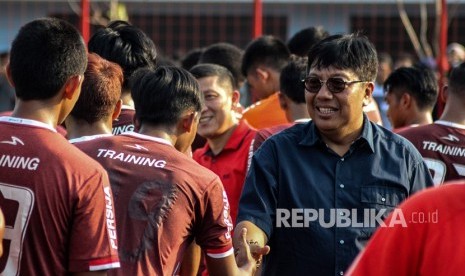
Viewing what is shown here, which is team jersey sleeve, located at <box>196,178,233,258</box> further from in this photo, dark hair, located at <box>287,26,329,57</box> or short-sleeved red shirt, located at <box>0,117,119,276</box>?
dark hair, located at <box>287,26,329,57</box>

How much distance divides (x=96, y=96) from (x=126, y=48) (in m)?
1.17

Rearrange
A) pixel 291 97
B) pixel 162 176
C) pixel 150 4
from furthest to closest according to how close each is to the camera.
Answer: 1. pixel 150 4
2. pixel 291 97
3. pixel 162 176

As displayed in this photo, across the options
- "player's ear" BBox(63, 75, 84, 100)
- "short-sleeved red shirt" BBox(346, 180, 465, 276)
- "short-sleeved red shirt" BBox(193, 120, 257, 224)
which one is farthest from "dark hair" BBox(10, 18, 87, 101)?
"short-sleeved red shirt" BBox(193, 120, 257, 224)

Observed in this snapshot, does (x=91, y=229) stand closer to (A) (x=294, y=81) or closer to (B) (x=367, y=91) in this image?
(B) (x=367, y=91)

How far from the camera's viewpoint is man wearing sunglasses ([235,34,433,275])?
4844 millimetres

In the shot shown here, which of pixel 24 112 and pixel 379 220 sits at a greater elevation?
pixel 24 112

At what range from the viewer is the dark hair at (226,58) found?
8812 millimetres

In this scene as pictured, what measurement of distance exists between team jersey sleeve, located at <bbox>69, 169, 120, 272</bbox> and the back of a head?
0.91 metres

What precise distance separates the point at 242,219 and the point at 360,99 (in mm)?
781

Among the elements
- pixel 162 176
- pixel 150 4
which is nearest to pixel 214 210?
pixel 162 176

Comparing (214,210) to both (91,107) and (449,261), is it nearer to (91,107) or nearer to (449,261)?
(91,107)

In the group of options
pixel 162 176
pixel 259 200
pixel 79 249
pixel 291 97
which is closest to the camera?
pixel 79 249

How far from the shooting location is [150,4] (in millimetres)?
16781

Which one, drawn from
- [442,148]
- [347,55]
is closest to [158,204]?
[347,55]
